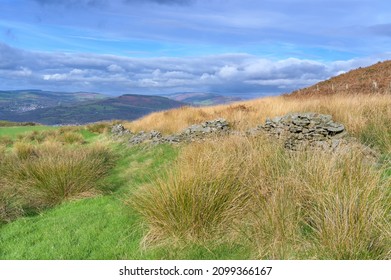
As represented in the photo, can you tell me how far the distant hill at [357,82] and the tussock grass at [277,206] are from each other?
62.0ft

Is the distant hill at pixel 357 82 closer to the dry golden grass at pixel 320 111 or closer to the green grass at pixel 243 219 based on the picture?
the dry golden grass at pixel 320 111

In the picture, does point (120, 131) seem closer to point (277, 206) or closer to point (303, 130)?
point (303, 130)

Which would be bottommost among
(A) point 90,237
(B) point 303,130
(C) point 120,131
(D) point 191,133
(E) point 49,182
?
(A) point 90,237

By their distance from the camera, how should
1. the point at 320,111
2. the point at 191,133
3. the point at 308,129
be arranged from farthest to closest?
1. the point at 191,133
2. the point at 320,111
3. the point at 308,129

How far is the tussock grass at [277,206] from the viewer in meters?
4.18

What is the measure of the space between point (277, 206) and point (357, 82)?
2618 cm

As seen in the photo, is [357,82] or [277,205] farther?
[357,82]

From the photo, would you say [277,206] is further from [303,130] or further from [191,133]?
[191,133]

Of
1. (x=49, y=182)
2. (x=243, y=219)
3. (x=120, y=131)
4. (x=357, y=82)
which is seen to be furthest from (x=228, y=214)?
(x=357, y=82)

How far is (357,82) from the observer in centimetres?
2816

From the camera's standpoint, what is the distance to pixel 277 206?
4.79 meters

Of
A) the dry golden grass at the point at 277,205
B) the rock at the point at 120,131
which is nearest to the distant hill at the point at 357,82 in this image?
the rock at the point at 120,131

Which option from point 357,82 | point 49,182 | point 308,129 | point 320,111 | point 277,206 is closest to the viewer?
point 277,206

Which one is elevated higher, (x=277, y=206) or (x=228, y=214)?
(x=277, y=206)
